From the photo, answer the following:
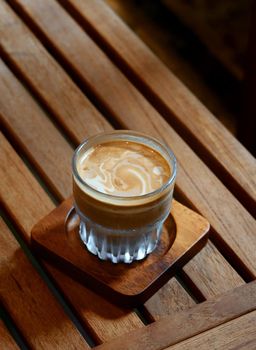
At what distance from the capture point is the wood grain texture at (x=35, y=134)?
1.07 m

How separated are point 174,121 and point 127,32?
0.23 metres

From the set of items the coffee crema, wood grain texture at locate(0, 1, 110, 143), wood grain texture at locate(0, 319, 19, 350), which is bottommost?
wood grain texture at locate(0, 319, 19, 350)

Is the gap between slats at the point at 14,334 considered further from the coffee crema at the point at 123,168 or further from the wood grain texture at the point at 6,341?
the coffee crema at the point at 123,168

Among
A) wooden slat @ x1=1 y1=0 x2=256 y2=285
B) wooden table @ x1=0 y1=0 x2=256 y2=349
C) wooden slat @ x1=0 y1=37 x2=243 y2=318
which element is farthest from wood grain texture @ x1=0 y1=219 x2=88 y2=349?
wooden slat @ x1=1 y1=0 x2=256 y2=285

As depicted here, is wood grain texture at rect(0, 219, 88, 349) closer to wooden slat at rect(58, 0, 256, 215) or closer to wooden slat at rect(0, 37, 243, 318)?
wooden slat at rect(0, 37, 243, 318)

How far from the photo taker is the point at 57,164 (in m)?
1.08

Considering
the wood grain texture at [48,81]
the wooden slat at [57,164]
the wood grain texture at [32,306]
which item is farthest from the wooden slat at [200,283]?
the wood grain texture at [48,81]

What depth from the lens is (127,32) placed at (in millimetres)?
1312

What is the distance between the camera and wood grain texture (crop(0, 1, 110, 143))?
3.76 ft

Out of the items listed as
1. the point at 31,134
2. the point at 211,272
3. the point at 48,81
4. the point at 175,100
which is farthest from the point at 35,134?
the point at 211,272

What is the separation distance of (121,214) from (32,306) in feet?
0.52

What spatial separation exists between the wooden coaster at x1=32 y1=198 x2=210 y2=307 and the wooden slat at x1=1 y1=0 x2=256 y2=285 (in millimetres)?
48

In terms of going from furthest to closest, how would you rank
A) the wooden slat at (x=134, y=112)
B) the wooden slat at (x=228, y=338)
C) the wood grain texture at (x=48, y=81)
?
the wood grain texture at (x=48, y=81), the wooden slat at (x=134, y=112), the wooden slat at (x=228, y=338)

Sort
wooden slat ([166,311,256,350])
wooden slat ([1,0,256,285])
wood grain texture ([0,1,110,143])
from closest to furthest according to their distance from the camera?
wooden slat ([166,311,256,350])
wooden slat ([1,0,256,285])
wood grain texture ([0,1,110,143])
